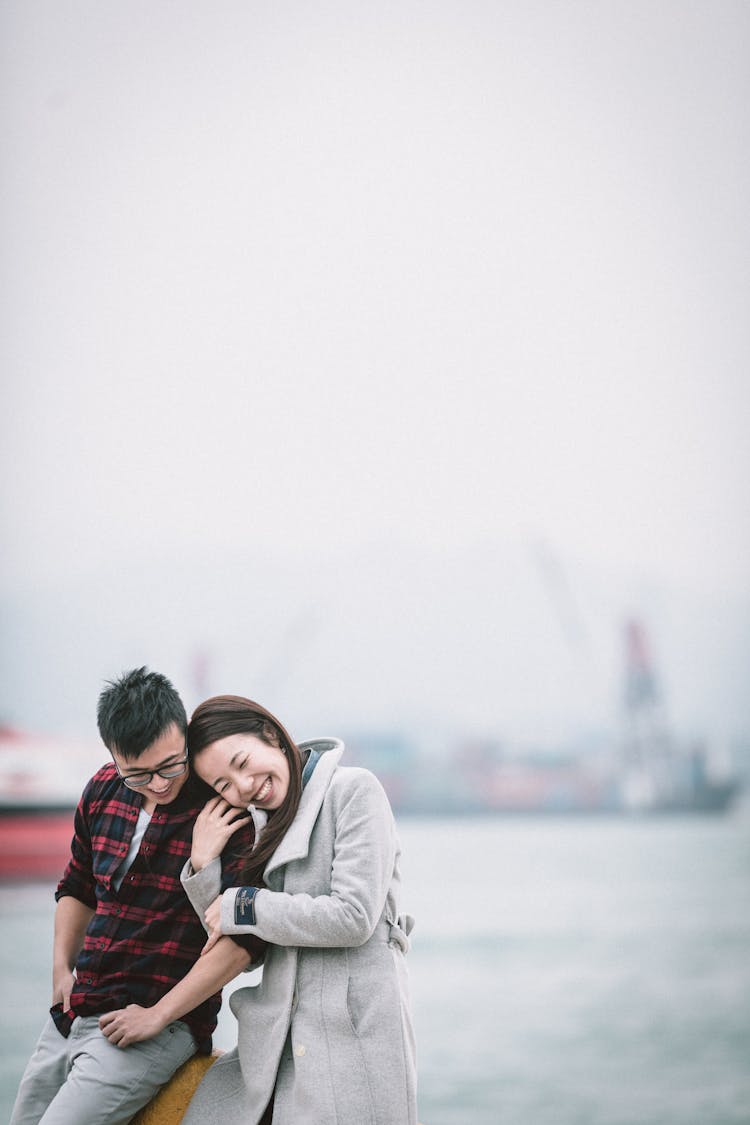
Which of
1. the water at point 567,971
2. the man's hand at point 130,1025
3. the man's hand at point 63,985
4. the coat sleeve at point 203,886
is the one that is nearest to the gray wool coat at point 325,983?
the coat sleeve at point 203,886

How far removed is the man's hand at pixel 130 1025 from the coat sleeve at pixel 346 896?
0.15 m

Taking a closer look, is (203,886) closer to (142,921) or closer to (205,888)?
(205,888)

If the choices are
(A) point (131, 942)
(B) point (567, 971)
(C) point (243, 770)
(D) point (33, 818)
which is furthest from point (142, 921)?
(B) point (567, 971)

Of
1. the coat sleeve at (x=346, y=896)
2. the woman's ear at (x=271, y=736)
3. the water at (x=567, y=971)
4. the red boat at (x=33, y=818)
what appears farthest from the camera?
the red boat at (x=33, y=818)

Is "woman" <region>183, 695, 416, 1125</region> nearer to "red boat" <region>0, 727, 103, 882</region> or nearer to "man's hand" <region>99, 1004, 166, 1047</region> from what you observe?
"man's hand" <region>99, 1004, 166, 1047</region>

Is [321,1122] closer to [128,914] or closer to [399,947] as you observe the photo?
[399,947]

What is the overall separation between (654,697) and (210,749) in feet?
88.8

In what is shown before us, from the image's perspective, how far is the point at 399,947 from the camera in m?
1.58

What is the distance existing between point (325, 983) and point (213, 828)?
0.78ft

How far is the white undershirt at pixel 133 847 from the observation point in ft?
5.32

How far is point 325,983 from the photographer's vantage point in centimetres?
152

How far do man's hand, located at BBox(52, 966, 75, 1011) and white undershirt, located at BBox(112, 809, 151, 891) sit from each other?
6.9 inches

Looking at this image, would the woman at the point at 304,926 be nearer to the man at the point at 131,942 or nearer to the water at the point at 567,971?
the man at the point at 131,942

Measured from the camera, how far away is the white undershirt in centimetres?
162
